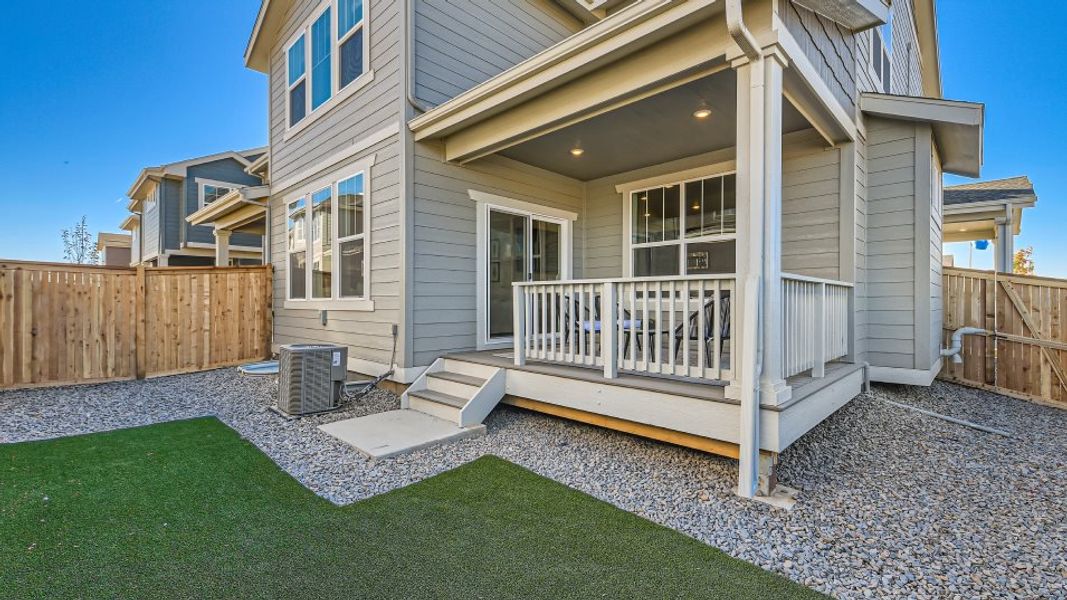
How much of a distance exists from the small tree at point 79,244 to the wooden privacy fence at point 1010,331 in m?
37.5

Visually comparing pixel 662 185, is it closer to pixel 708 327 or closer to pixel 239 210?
pixel 708 327

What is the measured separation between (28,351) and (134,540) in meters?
5.51

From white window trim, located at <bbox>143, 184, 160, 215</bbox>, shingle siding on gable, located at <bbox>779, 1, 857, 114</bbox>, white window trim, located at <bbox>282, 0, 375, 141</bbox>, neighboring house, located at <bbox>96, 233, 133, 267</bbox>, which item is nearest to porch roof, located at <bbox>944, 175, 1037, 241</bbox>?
shingle siding on gable, located at <bbox>779, 1, 857, 114</bbox>

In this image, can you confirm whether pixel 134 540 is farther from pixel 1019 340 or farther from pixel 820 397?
pixel 1019 340

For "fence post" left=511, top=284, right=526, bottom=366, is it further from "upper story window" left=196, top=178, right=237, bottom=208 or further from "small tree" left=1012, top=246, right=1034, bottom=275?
"small tree" left=1012, top=246, right=1034, bottom=275

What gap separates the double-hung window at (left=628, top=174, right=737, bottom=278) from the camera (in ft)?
19.2

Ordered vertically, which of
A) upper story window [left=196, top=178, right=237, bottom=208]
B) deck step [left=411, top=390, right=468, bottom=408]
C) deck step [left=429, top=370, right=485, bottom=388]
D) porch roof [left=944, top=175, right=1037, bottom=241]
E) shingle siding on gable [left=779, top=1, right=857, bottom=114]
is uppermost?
upper story window [left=196, top=178, right=237, bottom=208]

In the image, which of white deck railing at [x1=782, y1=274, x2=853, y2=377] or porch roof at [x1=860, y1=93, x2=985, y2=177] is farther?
porch roof at [x1=860, y1=93, x2=985, y2=177]

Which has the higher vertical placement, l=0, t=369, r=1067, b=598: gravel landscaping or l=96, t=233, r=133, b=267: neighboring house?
l=96, t=233, r=133, b=267: neighboring house

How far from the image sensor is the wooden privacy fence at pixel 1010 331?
19.0ft

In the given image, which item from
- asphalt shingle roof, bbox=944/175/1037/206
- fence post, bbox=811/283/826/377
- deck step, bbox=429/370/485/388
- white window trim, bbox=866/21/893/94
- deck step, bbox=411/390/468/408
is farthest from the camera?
asphalt shingle roof, bbox=944/175/1037/206

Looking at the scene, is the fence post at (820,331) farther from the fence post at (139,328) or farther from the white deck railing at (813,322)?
the fence post at (139,328)

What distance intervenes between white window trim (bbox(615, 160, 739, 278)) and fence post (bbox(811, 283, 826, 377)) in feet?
6.14

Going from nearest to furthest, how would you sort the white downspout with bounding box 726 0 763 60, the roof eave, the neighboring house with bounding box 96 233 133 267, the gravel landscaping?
the gravel landscaping → the white downspout with bounding box 726 0 763 60 → the roof eave → the neighboring house with bounding box 96 233 133 267
